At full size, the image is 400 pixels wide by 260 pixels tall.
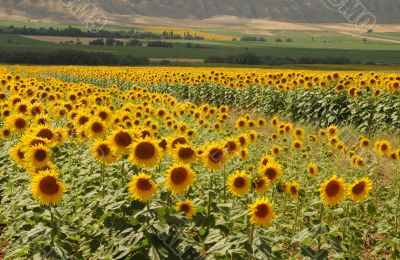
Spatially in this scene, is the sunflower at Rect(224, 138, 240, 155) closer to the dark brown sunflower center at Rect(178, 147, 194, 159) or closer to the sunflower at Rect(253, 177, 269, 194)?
the dark brown sunflower center at Rect(178, 147, 194, 159)

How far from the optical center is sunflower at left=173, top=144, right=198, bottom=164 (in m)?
6.62

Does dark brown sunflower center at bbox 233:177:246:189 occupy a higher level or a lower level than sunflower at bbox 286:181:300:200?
higher

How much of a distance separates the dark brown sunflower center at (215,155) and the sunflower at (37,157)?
198 centimetres

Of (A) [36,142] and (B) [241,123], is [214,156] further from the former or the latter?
(B) [241,123]

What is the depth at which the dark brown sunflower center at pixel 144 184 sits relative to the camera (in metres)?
5.33

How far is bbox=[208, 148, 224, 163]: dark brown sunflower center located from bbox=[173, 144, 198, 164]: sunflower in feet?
0.61

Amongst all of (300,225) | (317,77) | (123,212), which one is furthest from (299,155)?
(317,77)

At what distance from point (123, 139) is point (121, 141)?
0.03 m

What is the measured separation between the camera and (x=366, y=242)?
859cm

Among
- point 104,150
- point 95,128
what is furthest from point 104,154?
point 95,128

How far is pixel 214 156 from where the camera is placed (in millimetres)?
6648

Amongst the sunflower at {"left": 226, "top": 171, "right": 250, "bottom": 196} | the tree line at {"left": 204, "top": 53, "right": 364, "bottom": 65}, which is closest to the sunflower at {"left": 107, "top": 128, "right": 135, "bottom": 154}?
the sunflower at {"left": 226, "top": 171, "right": 250, "bottom": 196}

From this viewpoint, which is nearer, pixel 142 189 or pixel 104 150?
pixel 142 189

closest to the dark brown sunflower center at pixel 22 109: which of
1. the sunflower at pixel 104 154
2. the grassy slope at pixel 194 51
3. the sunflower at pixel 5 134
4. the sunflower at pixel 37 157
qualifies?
the sunflower at pixel 5 134
